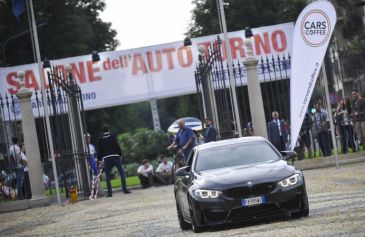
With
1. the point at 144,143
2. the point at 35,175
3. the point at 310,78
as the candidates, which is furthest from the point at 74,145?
the point at 144,143

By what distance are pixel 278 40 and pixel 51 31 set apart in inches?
1218

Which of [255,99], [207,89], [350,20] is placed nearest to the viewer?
[255,99]

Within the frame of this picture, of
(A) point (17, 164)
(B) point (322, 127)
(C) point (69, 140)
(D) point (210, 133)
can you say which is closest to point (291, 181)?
(D) point (210, 133)

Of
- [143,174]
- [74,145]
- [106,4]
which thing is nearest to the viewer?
[74,145]

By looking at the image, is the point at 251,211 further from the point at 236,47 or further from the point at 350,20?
the point at 350,20

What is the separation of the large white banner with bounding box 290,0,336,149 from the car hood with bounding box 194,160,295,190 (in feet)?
27.8

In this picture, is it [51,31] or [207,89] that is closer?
[207,89]

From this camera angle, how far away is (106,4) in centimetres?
7300

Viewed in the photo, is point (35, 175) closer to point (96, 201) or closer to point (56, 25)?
point (96, 201)

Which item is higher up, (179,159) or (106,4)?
(106,4)

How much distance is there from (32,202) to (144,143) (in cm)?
2611

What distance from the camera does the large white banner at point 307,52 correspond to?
76.4ft

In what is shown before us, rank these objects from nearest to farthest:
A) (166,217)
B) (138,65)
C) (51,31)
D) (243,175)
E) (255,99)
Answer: (243,175) < (166,217) < (255,99) < (138,65) < (51,31)

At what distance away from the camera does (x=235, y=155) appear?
15477 millimetres
